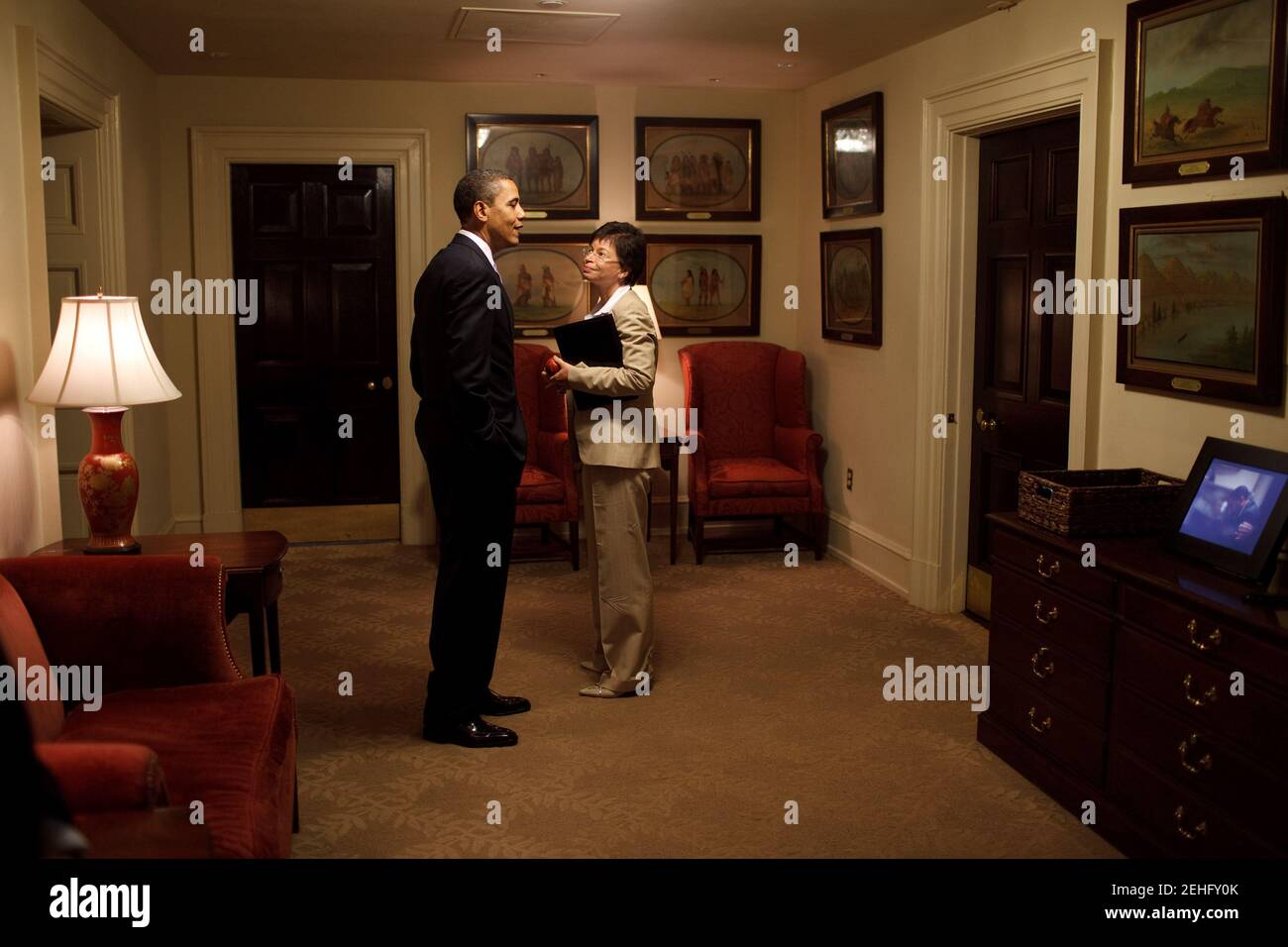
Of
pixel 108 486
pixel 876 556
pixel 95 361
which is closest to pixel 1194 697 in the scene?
pixel 108 486

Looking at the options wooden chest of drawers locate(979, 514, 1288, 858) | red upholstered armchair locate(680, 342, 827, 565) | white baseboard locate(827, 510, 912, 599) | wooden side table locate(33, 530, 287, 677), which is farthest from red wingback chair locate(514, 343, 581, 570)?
wooden chest of drawers locate(979, 514, 1288, 858)

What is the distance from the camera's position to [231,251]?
691 cm

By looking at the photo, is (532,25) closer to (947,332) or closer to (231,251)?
(947,332)

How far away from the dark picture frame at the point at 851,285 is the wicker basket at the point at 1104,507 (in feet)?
8.79

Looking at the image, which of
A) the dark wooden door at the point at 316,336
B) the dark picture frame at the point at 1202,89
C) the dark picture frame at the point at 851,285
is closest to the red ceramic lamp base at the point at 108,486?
the dark picture frame at the point at 1202,89

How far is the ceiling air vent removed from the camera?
5035mm

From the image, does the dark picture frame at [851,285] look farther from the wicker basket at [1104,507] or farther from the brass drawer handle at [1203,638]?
the brass drawer handle at [1203,638]

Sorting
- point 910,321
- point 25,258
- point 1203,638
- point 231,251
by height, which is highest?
point 231,251

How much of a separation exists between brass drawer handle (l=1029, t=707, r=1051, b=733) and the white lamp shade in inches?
110

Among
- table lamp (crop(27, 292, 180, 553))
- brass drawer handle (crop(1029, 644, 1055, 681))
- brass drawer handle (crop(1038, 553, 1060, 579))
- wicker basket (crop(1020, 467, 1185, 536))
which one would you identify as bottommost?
brass drawer handle (crop(1029, 644, 1055, 681))

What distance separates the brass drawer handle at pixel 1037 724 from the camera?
3.70 m

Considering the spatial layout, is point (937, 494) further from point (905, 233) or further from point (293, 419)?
point (293, 419)

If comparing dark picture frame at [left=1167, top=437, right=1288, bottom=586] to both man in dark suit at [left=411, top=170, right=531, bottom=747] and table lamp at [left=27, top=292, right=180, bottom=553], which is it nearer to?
man in dark suit at [left=411, top=170, right=531, bottom=747]

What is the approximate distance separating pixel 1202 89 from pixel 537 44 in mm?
3146
